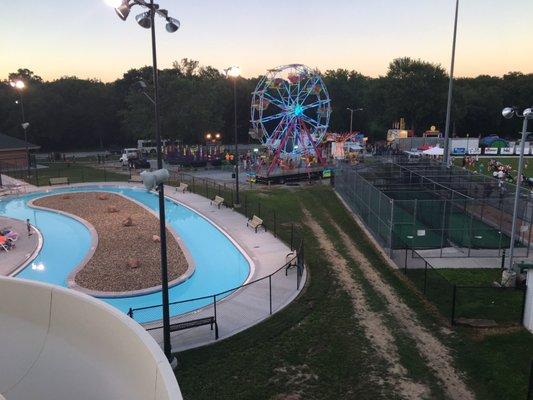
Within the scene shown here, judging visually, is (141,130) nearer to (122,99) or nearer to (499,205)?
(122,99)

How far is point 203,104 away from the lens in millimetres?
62250

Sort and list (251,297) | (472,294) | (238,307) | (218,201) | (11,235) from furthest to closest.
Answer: (218,201) < (11,235) < (251,297) < (472,294) < (238,307)

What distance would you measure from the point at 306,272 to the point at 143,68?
79.5 m

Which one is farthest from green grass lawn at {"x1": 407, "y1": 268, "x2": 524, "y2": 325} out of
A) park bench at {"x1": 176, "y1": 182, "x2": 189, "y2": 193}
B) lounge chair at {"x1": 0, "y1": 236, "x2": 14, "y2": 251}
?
park bench at {"x1": 176, "y1": 182, "x2": 189, "y2": 193}

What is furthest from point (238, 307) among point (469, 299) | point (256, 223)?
point (256, 223)

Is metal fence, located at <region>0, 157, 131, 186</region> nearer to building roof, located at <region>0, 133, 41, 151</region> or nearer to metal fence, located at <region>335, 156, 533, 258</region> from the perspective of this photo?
building roof, located at <region>0, 133, 41, 151</region>

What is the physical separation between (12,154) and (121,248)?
122 ft

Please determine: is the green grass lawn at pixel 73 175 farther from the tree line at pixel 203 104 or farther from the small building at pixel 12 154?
the tree line at pixel 203 104

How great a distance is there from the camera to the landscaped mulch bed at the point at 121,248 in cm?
1638

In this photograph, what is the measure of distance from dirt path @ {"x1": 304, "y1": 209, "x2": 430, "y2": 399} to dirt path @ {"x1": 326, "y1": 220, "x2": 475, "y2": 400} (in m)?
0.56

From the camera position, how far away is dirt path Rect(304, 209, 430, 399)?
30.8 ft

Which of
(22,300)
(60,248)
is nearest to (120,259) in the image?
(60,248)

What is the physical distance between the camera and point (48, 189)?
3734 cm

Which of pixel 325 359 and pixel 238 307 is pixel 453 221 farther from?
pixel 325 359
